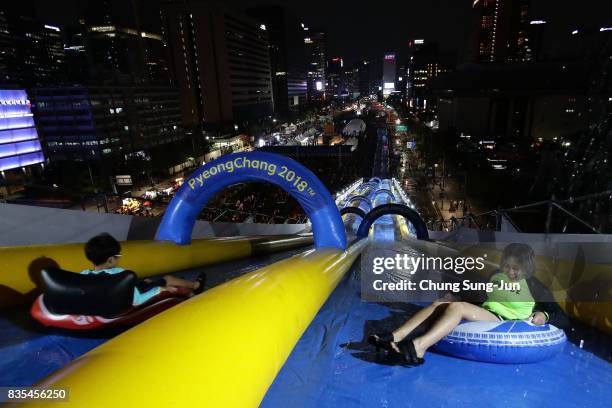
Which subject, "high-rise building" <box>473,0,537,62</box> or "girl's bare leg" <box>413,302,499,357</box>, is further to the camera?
"high-rise building" <box>473,0,537,62</box>

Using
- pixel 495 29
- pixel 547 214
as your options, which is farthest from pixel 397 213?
pixel 495 29

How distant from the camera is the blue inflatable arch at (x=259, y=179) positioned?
228 inches

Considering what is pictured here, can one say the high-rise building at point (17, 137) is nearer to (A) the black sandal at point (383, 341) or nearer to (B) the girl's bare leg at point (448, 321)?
(A) the black sandal at point (383, 341)

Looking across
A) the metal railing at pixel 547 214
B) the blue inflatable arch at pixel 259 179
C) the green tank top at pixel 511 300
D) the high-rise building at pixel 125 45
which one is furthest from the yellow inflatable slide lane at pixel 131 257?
the high-rise building at pixel 125 45

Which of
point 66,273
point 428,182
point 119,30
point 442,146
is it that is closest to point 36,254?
point 66,273

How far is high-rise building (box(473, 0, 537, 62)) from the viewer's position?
132500 mm

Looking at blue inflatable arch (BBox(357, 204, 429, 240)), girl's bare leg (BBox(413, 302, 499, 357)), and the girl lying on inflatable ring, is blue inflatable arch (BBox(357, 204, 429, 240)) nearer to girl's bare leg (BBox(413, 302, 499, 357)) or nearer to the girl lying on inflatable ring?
the girl lying on inflatable ring

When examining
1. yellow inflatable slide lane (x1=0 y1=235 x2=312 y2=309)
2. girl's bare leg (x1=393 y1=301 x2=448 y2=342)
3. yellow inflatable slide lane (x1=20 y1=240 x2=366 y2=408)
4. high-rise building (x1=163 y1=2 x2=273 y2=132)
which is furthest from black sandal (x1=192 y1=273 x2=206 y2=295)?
high-rise building (x1=163 y1=2 x2=273 y2=132)

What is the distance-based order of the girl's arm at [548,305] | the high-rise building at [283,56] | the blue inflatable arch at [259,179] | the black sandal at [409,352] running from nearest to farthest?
the black sandal at [409,352], the girl's arm at [548,305], the blue inflatable arch at [259,179], the high-rise building at [283,56]

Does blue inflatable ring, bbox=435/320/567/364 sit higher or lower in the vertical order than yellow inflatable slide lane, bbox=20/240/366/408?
lower

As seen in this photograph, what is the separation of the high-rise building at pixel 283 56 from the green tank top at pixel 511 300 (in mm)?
127268

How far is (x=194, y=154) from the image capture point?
190 ft

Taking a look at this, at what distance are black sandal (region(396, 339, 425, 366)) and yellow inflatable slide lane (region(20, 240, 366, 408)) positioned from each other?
880mm

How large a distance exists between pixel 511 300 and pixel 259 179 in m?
3.98
